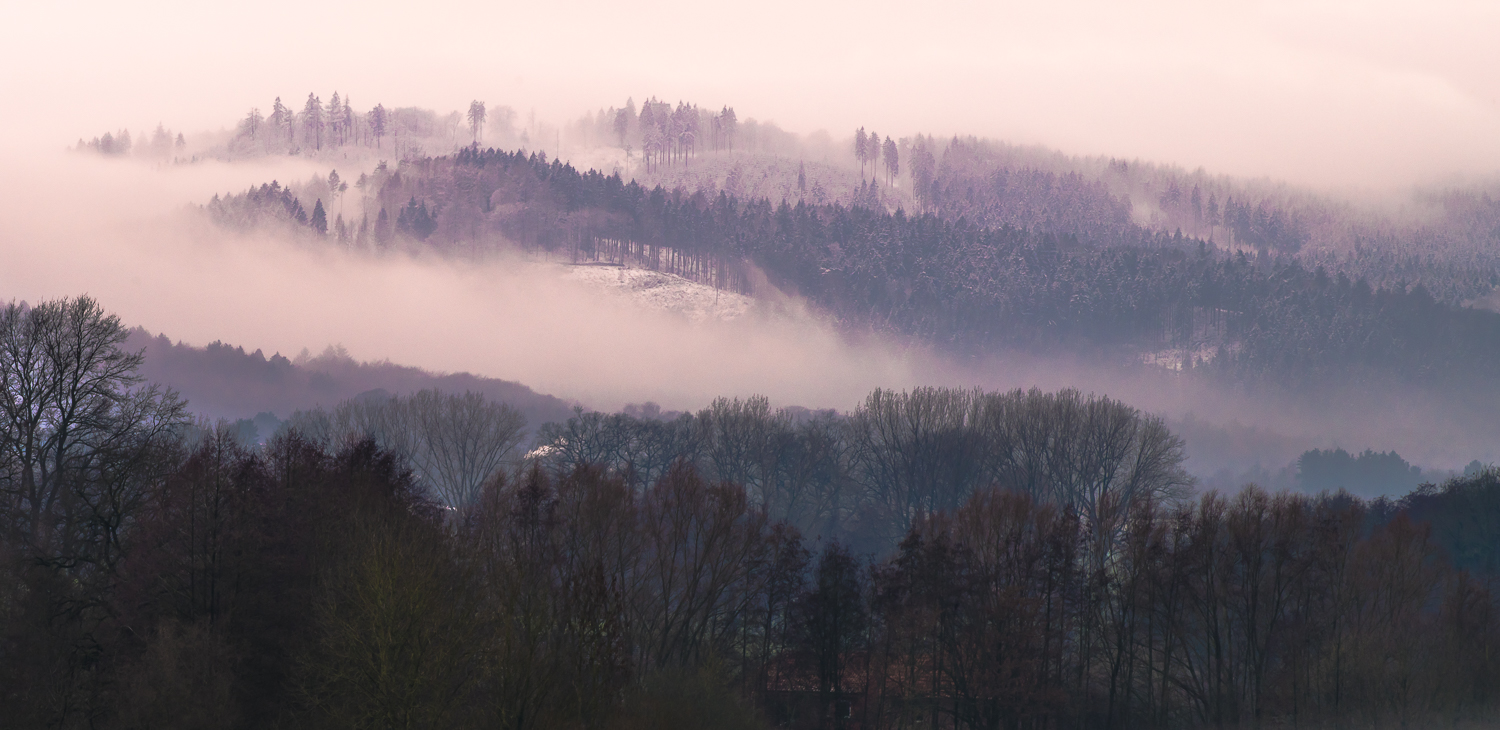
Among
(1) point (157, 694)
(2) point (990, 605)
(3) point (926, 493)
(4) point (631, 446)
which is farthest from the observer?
(4) point (631, 446)

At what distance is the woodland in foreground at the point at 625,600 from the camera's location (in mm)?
35656

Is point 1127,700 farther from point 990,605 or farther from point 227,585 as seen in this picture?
point 227,585

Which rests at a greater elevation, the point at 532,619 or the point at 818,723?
the point at 532,619

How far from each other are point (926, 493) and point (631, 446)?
3503 cm

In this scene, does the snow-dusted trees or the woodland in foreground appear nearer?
the woodland in foreground

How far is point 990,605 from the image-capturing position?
6669 centimetres

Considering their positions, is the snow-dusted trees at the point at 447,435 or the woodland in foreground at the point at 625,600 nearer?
the woodland in foreground at the point at 625,600

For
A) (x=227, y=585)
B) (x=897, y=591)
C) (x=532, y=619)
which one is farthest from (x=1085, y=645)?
(x=227, y=585)

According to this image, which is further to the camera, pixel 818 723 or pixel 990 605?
pixel 990 605

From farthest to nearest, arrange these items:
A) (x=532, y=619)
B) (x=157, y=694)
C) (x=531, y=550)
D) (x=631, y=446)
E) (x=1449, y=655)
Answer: (x=631, y=446), (x=1449, y=655), (x=531, y=550), (x=532, y=619), (x=157, y=694)

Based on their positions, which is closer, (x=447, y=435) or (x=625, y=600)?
(x=625, y=600)

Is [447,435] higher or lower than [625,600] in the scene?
lower

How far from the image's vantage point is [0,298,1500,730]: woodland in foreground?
35656mm

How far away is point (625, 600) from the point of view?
5797cm
